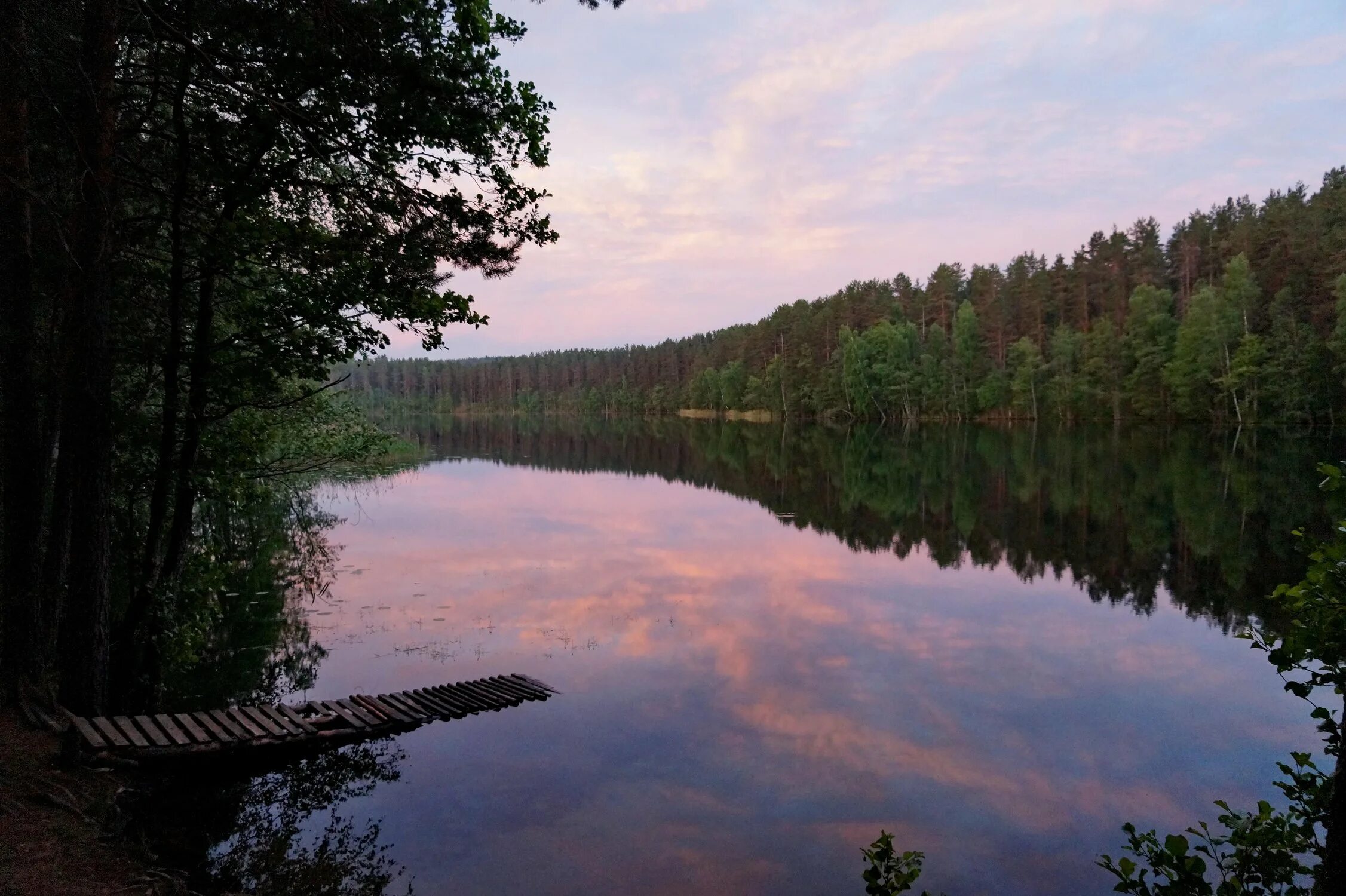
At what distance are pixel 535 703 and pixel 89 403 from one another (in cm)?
658

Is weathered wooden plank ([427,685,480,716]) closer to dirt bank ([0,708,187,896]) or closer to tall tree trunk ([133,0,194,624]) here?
tall tree trunk ([133,0,194,624])

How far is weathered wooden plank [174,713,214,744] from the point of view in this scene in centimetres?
796

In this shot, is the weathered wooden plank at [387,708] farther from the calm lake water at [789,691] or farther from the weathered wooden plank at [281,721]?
the weathered wooden plank at [281,721]

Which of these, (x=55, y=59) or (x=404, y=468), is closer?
(x=55, y=59)

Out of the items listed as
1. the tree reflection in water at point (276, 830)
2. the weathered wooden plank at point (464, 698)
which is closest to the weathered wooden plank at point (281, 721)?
the tree reflection in water at point (276, 830)

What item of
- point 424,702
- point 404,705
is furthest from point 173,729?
point 424,702

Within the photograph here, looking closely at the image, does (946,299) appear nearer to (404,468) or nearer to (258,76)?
(404,468)

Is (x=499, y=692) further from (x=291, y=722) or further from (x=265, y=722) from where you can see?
(x=265, y=722)

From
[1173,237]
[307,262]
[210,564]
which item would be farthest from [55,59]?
[1173,237]

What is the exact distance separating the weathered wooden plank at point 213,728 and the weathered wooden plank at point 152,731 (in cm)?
48

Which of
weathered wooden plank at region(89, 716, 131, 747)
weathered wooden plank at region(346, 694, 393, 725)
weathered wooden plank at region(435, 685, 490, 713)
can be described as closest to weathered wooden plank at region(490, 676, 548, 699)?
weathered wooden plank at region(435, 685, 490, 713)

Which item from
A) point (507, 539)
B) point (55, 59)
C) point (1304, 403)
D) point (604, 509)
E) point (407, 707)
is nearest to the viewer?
point (55, 59)

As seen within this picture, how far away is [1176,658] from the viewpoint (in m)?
12.9

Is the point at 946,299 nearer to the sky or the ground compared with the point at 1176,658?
nearer to the sky
